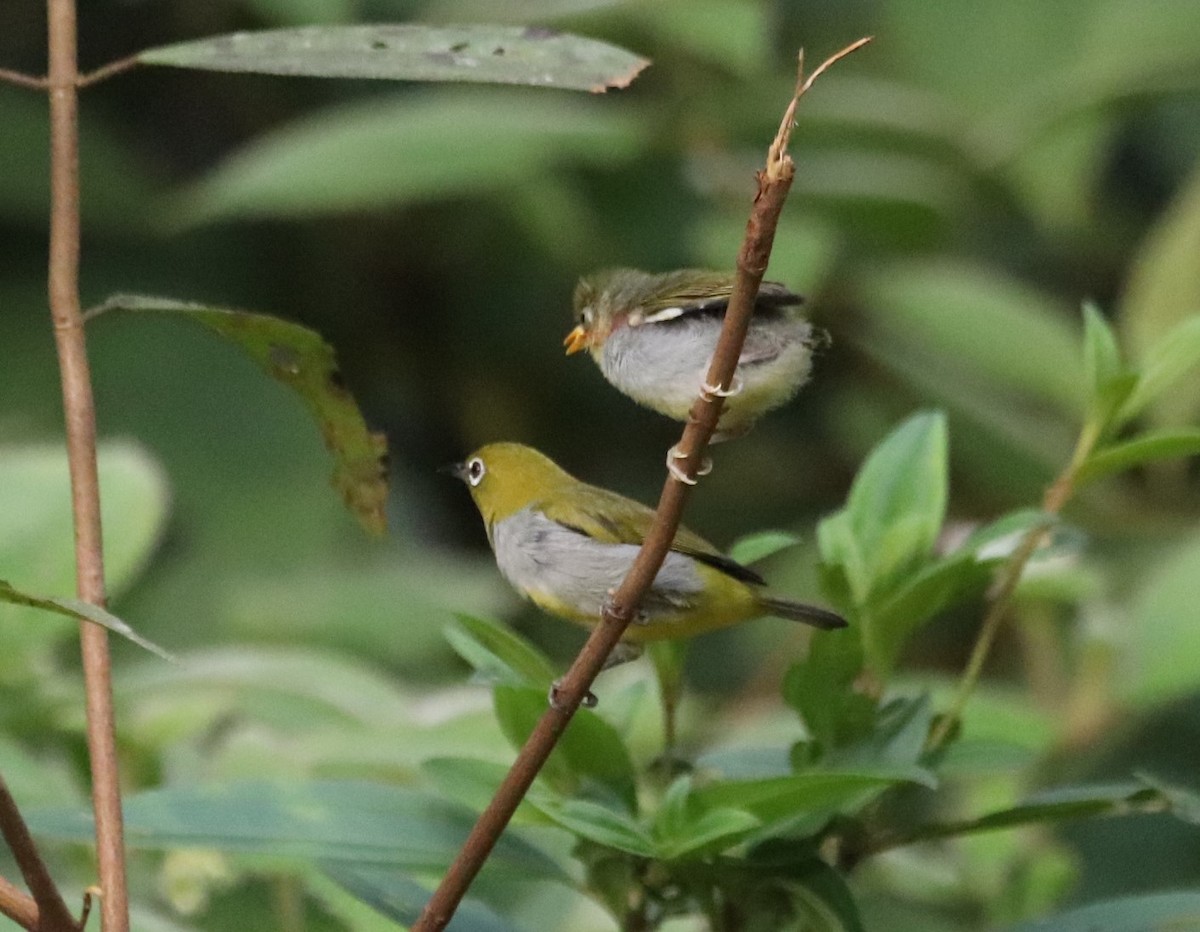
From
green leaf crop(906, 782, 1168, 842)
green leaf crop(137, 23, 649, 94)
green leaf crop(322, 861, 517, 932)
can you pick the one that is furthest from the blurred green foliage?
green leaf crop(137, 23, 649, 94)

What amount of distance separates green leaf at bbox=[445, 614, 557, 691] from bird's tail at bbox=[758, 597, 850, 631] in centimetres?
12

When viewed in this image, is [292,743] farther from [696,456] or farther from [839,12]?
[839,12]

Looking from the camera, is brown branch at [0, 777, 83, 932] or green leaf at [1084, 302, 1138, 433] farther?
green leaf at [1084, 302, 1138, 433]

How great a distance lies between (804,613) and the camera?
782 mm

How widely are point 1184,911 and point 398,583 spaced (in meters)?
1.28

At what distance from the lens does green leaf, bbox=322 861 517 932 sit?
0.76 meters

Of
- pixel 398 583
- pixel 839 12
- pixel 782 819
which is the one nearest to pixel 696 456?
pixel 782 819

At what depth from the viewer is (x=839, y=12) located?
250 centimetres

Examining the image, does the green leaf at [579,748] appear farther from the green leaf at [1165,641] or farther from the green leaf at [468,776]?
the green leaf at [1165,641]

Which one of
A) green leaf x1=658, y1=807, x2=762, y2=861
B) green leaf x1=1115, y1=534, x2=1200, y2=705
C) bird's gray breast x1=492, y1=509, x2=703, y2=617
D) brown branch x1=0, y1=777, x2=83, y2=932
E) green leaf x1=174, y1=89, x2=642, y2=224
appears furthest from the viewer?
green leaf x1=174, y1=89, x2=642, y2=224

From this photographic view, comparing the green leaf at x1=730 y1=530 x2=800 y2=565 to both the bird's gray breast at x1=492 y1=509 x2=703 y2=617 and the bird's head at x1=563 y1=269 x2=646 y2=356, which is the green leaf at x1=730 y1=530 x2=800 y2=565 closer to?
the bird's gray breast at x1=492 y1=509 x2=703 y2=617

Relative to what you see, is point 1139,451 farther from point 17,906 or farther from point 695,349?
point 17,906

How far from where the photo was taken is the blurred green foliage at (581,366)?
1.23m

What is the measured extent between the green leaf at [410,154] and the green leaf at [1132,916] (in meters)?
1.25
